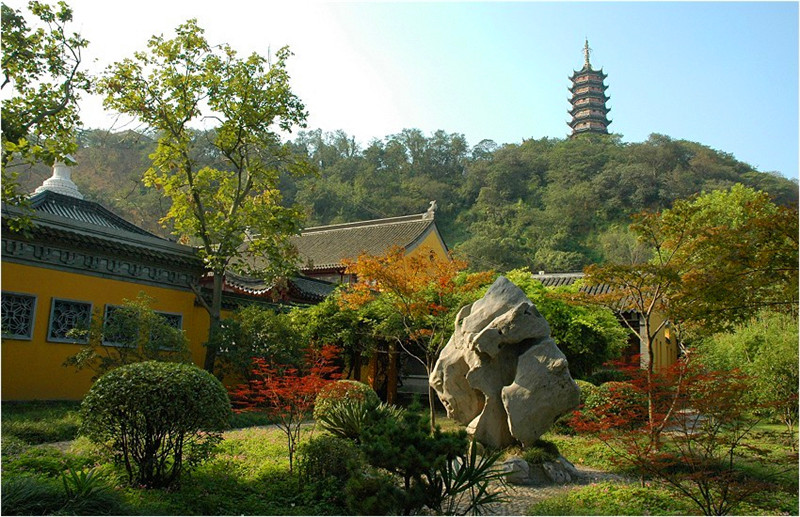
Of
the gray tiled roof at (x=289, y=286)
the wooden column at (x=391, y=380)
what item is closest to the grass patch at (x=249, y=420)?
the wooden column at (x=391, y=380)

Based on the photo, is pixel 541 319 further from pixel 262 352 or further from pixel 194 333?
pixel 194 333

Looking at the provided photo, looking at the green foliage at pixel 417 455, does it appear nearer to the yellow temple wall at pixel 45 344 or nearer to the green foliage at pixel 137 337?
the green foliage at pixel 137 337

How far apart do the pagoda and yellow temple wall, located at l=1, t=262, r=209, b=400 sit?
52.4 metres

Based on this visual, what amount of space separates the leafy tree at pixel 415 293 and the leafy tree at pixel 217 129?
195 cm

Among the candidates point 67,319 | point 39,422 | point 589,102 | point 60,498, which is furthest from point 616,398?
point 589,102

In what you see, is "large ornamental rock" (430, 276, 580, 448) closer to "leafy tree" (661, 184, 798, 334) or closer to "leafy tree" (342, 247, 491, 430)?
"leafy tree" (661, 184, 798, 334)

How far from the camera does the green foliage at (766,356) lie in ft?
32.0

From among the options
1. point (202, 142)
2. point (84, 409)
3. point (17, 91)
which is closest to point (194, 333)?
point (17, 91)

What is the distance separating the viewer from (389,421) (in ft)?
14.5

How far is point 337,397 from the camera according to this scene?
8.62 metres

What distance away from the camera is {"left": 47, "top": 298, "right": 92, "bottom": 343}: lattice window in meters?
10.3

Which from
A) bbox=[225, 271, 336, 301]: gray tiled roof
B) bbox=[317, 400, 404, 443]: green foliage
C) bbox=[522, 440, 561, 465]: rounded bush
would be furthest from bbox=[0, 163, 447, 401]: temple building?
bbox=[522, 440, 561, 465]: rounded bush

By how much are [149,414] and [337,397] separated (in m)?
3.91

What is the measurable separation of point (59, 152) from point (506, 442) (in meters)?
5.70
